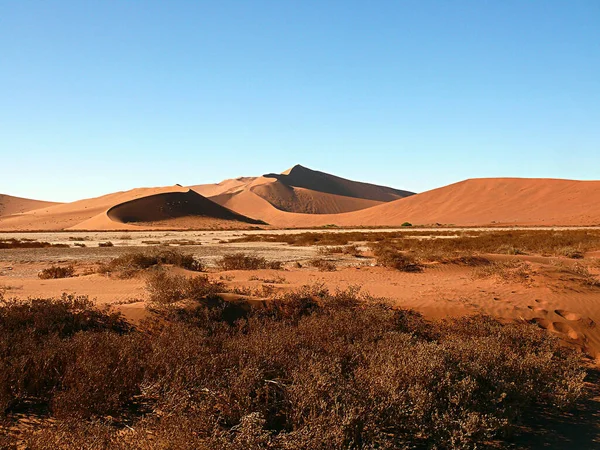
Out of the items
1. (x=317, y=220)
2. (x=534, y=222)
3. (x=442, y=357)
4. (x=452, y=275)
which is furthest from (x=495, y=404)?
(x=317, y=220)

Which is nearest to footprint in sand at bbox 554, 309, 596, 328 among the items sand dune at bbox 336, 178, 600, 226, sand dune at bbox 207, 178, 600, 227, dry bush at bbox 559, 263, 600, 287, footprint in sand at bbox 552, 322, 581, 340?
footprint in sand at bbox 552, 322, 581, 340

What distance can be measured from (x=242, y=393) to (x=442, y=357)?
2.42 metres

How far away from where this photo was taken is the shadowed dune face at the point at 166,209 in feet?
270

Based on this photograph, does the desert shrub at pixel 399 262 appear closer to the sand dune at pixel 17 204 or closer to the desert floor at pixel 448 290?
the desert floor at pixel 448 290

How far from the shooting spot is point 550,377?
567cm

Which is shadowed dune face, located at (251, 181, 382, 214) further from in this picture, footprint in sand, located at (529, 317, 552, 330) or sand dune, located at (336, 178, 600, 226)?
footprint in sand, located at (529, 317, 552, 330)

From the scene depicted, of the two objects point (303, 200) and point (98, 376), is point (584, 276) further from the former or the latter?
point (303, 200)

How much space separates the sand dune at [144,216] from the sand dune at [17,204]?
5148 cm

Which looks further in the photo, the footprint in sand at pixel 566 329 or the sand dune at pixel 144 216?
the sand dune at pixel 144 216

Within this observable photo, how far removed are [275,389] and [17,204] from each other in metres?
173

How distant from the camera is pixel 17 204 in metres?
148

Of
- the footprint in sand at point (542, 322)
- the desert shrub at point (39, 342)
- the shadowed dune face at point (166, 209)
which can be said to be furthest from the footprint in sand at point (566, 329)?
the shadowed dune face at point (166, 209)

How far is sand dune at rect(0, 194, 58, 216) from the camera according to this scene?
140875 millimetres

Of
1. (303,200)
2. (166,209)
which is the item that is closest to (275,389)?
(166,209)
